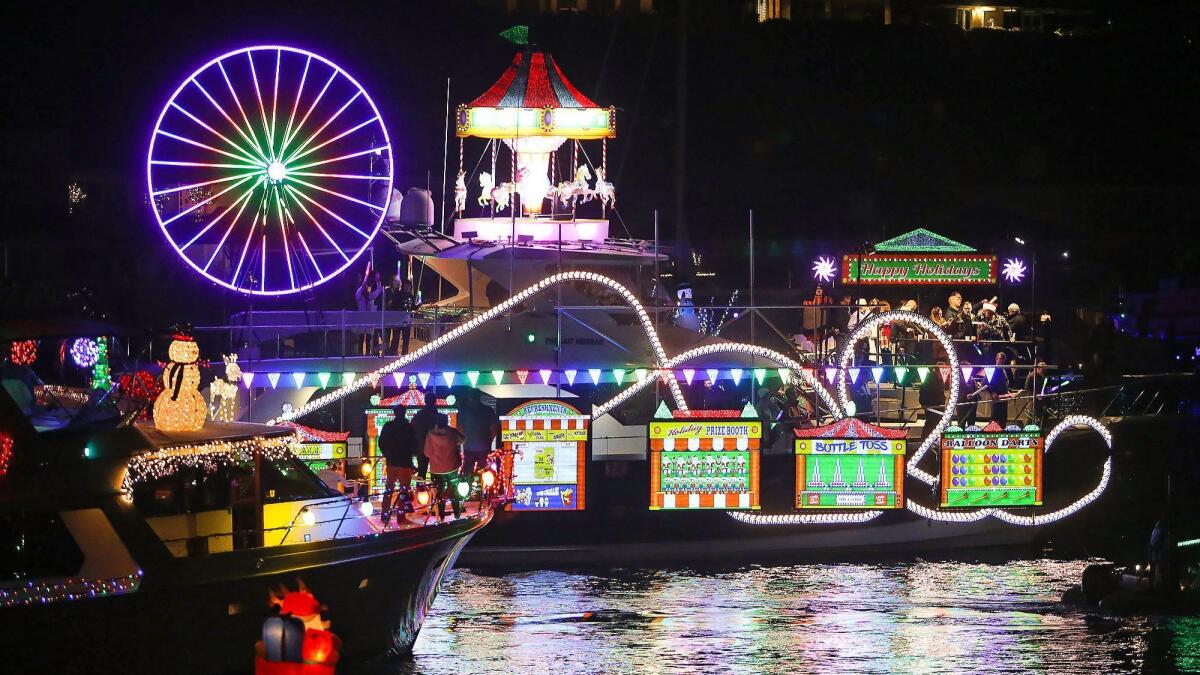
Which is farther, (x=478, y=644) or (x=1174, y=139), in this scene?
(x=1174, y=139)

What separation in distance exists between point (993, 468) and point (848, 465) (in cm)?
203

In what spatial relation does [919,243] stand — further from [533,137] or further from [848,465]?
[848,465]

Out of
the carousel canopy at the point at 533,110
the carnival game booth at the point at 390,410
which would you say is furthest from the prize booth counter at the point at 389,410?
the carousel canopy at the point at 533,110

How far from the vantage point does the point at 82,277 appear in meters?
41.5

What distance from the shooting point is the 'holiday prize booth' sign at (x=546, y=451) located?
20.9m

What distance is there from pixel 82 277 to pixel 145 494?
28732 millimetres

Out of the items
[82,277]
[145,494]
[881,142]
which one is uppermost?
[881,142]

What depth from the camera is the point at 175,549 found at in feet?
47.2

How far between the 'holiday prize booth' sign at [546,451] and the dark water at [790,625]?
3.40 ft

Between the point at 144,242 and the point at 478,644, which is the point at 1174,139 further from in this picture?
the point at 478,644

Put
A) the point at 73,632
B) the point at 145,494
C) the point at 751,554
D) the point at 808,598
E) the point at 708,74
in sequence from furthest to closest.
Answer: the point at 708,74, the point at 751,554, the point at 808,598, the point at 145,494, the point at 73,632

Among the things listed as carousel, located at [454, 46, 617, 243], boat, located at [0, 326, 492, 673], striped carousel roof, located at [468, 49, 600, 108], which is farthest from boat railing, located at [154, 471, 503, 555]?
striped carousel roof, located at [468, 49, 600, 108]

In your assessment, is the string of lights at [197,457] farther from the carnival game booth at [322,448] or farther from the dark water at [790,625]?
the carnival game booth at [322,448]

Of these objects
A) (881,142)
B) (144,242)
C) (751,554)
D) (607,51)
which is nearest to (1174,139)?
(881,142)
